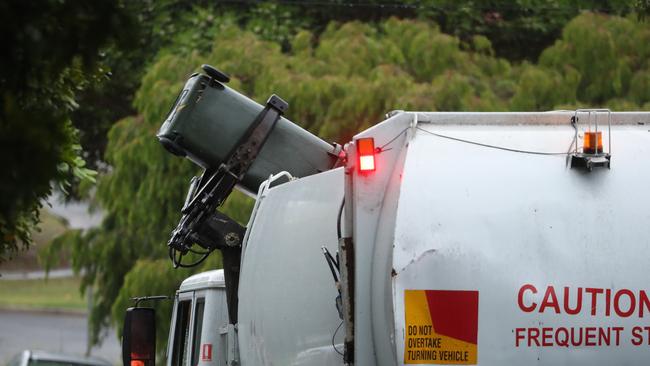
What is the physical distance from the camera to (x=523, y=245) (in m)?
5.77

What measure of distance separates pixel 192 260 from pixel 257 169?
7699mm

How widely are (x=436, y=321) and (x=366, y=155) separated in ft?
2.81

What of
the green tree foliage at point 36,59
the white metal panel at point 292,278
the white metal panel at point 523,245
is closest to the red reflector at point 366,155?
the white metal panel at point 523,245

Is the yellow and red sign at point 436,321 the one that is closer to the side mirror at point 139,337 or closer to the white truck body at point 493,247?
the white truck body at point 493,247

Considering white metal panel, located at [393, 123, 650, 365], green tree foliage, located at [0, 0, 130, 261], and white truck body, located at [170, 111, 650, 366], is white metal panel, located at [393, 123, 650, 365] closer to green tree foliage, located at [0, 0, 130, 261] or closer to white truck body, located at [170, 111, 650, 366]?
white truck body, located at [170, 111, 650, 366]

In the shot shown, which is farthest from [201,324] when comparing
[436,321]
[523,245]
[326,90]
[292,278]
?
[326,90]

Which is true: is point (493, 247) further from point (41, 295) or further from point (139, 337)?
point (41, 295)

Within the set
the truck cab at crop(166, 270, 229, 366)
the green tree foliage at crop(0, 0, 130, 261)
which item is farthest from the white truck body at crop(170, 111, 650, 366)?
the green tree foliage at crop(0, 0, 130, 261)

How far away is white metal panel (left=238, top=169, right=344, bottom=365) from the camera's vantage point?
21.2 feet

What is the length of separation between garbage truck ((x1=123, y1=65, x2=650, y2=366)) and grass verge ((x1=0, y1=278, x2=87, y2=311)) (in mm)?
37891

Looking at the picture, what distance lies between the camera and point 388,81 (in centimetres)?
1692

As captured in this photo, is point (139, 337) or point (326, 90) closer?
point (139, 337)

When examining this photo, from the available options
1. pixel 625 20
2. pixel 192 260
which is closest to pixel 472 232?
pixel 192 260

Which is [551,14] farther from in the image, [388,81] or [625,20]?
[388,81]
